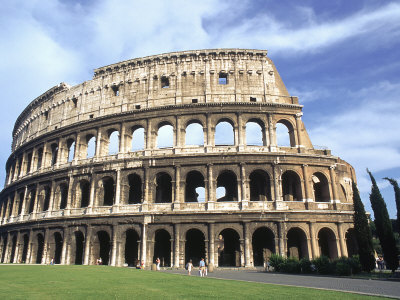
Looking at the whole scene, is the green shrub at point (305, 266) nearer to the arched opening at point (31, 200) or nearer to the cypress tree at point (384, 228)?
the cypress tree at point (384, 228)

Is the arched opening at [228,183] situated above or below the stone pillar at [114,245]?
above

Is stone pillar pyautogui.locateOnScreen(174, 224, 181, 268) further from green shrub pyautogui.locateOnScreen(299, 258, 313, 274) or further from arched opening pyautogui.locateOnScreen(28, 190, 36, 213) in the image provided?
arched opening pyautogui.locateOnScreen(28, 190, 36, 213)

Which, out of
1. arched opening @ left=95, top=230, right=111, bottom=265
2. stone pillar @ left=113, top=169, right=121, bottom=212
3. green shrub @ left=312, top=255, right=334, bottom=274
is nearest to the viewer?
green shrub @ left=312, top=255, right=334, bottom=274

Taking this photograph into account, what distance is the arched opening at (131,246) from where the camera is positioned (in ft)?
77.8

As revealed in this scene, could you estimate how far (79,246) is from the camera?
84.5 ft

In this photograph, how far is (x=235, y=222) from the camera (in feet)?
70.1

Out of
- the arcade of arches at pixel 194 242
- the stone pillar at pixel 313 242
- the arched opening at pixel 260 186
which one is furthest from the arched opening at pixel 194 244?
the stone pillar at pixel 313 242

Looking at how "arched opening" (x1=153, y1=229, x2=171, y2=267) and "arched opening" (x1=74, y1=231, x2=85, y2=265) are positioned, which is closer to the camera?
"arched opening" (x1=153, y1=229, x2=171, y2=267)

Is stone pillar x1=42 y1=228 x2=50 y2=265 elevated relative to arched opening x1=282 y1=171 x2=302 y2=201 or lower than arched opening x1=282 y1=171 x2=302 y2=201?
lower

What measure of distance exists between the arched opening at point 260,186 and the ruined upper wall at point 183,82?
19.6ft

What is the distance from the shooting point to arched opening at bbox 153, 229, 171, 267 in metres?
23.1

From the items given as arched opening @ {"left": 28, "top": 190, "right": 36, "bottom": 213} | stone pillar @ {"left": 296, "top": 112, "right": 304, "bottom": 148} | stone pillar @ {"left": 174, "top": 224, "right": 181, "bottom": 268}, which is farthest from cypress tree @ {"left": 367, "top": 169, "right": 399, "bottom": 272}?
arched opening @ {"left": 28, "top": 190, "right": 36, "bottom": 213}

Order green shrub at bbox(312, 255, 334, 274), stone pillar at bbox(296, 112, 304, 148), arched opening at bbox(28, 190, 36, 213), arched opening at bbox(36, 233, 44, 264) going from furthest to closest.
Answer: arched opening at bbox(28, 190, 36, 213), arched opening at bbox(36, 233, 44, 264), stone pillar at bbox(296, 112, 304, 148), green shrub at bbox(312, 255, 334, 274)

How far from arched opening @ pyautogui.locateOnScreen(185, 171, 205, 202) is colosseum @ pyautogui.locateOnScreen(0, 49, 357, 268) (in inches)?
4.2
